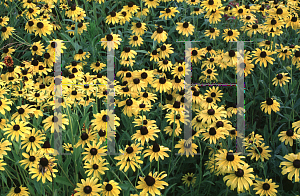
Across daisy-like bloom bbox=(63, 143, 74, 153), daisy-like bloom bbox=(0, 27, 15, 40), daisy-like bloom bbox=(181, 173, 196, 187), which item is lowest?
daisy-like bloom bbox=(181, 173, 196, 187)

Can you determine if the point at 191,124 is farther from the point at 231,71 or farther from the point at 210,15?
the point at 210,15

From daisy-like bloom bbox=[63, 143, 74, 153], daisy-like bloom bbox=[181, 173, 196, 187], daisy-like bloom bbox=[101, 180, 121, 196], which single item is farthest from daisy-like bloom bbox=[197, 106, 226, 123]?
daisy-like bloom bbox=[63, 143, 74, 153]

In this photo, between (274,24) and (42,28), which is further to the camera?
(42,28)

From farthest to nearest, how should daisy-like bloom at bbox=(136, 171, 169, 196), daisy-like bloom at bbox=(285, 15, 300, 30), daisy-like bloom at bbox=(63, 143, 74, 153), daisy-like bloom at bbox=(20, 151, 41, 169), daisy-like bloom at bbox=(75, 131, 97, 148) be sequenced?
daisy-like bloom at bbox=(285, 15, 300, 30)
daisy-like bloom at bbox=(63, 143, 74, 153)
daisy-like bloom at bbox=(75, 131, 97, 148)
daisy-like bloom at bbox=(20, 151, 41, 169)
daisy-like bloom at bbox=(136, 171, 169, 196)

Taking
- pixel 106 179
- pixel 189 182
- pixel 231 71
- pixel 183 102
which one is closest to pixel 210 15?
pixel 231 71

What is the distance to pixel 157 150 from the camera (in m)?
1.97

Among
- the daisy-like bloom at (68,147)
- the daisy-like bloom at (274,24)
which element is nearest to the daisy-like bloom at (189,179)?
the daisy-like bloom at (68,147)

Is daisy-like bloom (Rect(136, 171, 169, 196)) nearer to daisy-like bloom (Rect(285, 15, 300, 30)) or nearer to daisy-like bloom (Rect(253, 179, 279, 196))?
daisy-like bloom (Rect(253, 179, 279, 196))

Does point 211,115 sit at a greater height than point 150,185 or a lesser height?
greater

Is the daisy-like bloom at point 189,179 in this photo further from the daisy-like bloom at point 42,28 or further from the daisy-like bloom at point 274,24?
the daisy-like bloom at point 42,28

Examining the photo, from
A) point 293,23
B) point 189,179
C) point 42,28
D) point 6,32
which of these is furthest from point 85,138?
point 293,23

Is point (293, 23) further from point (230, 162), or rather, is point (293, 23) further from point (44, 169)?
point (44, 169)

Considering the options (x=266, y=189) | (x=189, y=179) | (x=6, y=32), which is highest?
(x=6, y=32)

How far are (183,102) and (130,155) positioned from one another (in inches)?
32.6
